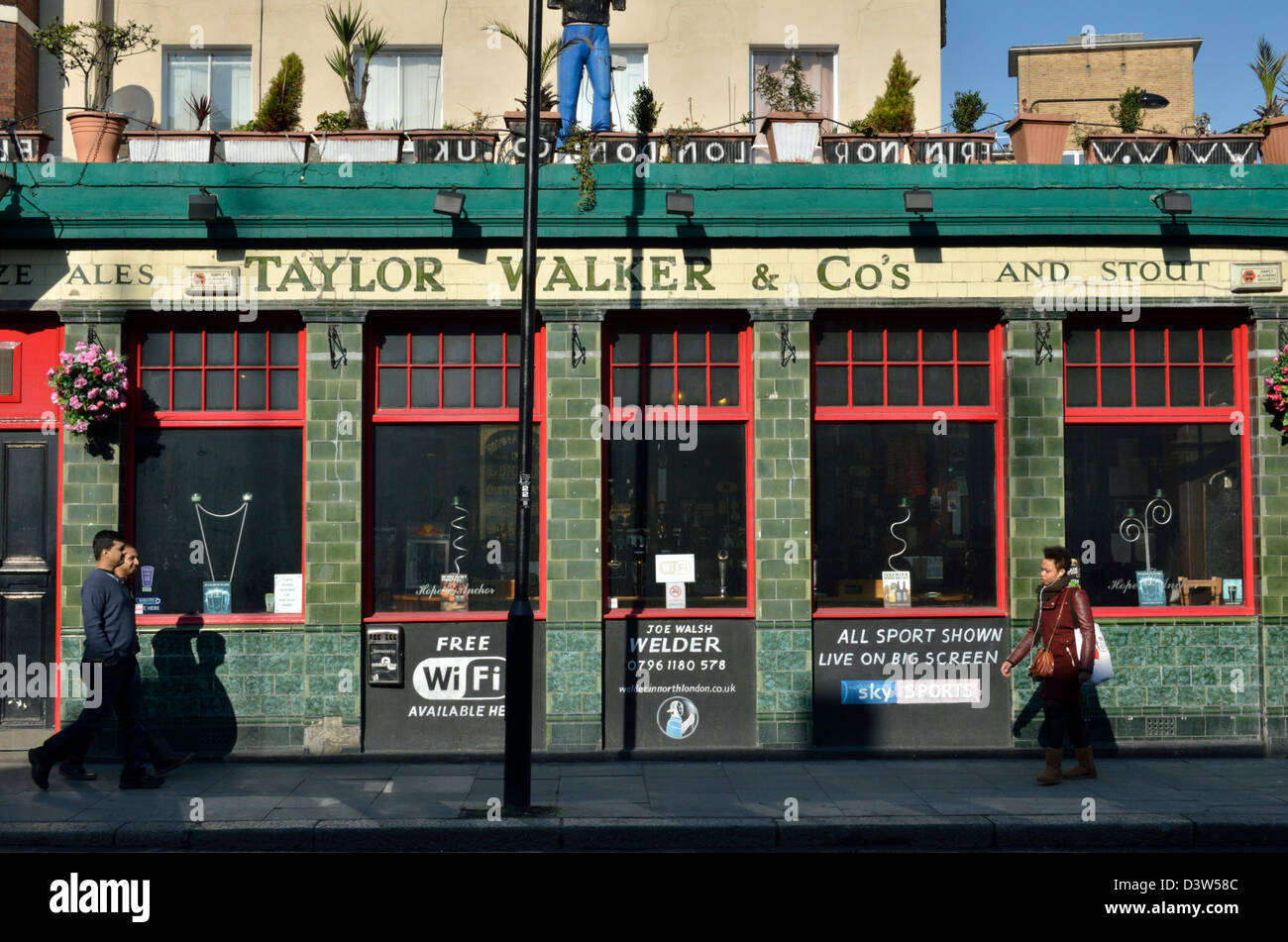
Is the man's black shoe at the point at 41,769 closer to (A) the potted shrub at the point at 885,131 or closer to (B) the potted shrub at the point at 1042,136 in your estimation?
(A) the potted shrub at the point at 885,131

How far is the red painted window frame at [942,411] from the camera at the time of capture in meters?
12.0

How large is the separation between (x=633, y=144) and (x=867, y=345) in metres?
3.14

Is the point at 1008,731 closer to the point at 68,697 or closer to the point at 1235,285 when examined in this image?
the point at 1235,285

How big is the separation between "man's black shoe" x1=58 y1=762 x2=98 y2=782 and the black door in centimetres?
153

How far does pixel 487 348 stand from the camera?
39.8ft

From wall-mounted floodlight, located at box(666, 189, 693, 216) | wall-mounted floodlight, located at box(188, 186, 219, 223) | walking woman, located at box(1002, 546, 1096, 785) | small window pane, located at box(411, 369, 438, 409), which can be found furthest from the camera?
small window pane, located at box(411, 369, 438, 409)

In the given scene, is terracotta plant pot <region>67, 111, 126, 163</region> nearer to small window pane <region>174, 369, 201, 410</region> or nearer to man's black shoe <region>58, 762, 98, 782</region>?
small window pane <region>174, 369, 201, 410</region>

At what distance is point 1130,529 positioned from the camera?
40.1ft

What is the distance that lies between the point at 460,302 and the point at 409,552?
255cm

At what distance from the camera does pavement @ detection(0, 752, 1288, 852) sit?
8.80 m

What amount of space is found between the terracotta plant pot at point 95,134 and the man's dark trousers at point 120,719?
506 cm

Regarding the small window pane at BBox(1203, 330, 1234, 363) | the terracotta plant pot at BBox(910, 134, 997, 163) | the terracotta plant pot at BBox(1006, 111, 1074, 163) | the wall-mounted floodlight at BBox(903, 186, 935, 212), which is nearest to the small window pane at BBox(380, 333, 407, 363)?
the wall-mounted floodlight at BBox(903, 186, 935, 212)

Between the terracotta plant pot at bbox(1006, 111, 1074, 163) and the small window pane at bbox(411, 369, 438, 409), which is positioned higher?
the terracotta plant pot at bbox(1006, 111, 1074, 163)

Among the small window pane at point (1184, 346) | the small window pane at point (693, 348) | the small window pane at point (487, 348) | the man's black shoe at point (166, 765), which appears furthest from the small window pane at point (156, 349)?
the small window pane at point (1184, 346)
